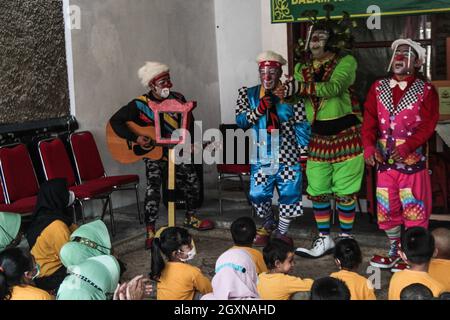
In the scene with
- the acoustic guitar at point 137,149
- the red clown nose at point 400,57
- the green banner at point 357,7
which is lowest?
the acoustic guitar at point 137,149

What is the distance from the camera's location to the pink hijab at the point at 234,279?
12.1ft

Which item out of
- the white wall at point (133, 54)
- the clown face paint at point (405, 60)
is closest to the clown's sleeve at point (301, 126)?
the clown face paint at point (405, 60)

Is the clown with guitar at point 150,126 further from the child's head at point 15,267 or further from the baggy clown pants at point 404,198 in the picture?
the child's head at point 15,267

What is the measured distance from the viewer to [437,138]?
6203mm

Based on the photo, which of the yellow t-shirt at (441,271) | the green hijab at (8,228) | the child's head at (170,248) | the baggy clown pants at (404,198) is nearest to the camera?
the yellow t-shirt at (441,271)

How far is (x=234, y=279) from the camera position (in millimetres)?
3723

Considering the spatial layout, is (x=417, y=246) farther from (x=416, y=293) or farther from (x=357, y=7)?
(x=357, y=7)

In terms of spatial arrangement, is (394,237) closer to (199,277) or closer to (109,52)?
(199,277)

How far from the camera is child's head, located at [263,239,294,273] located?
12.6ft

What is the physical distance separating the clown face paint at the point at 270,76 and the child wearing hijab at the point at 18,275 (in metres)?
2.52

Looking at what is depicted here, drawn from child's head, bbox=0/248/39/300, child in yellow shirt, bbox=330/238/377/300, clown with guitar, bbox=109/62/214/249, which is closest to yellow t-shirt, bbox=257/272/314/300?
child in yellow shirt, bbox=330/238/377/300

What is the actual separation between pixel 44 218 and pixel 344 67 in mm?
2377

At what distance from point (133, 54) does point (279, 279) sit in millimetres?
4284

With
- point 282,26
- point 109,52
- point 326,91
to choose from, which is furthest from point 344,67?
point 109,52
